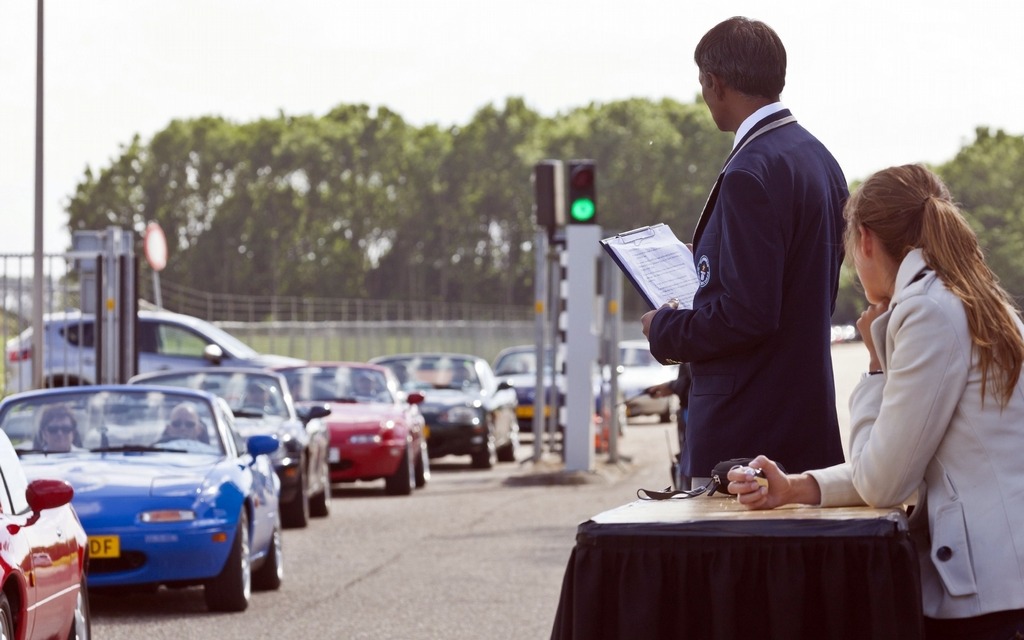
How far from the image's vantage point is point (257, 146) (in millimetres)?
126000

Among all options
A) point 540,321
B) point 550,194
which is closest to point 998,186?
point 540,321

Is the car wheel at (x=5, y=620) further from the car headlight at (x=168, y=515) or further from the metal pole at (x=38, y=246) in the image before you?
the metal pole at (x=38, y=246)

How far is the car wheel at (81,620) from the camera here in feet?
25.2

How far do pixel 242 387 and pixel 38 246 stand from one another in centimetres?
541

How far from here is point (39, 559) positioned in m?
7.06

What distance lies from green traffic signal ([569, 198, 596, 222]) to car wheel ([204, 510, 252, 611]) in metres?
11.2

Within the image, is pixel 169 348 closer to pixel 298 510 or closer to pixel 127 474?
pixel 298 510

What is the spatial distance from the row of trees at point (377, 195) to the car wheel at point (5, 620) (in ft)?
364

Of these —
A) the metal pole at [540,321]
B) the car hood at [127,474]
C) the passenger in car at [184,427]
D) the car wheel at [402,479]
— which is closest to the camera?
the car hood at [127,474]

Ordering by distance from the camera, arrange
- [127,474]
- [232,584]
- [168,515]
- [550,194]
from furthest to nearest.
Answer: [550,194] → [127,474] → [232,584] → [168,515]

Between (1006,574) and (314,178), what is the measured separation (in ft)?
403

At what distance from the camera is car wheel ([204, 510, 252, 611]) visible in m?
10.5

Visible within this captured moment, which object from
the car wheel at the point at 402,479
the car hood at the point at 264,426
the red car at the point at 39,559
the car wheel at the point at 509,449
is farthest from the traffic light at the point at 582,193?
the red car at the point at 39,559

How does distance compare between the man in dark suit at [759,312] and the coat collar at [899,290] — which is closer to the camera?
the coat collar at [899,290]
